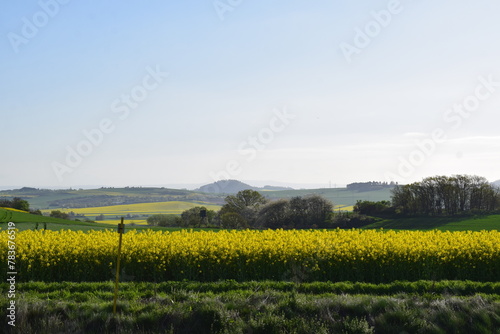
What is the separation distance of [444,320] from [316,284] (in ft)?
9.63

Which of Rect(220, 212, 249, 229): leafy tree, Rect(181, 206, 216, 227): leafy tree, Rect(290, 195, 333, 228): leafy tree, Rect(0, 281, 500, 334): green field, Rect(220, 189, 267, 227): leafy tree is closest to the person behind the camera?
Rect(0, 281, 500, 334): green field

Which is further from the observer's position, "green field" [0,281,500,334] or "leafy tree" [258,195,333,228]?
"leafy tree" [258,195,333,228]

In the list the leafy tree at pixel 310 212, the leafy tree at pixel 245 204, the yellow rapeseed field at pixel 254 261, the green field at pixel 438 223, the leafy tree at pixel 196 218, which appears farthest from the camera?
the leafy tree at pixel 245 204

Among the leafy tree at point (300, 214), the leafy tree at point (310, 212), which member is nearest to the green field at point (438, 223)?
the leafy tree at point (310, 212)

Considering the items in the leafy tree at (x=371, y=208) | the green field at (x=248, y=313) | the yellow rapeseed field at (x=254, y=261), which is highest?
the leafy tree at (x=371, y=208)

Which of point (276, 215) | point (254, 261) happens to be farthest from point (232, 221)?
point (254, 261)

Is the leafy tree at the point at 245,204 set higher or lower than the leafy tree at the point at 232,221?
higher

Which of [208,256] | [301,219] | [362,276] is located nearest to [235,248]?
[208,256]

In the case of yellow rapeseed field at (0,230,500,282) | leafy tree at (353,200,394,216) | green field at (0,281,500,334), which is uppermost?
leafy tree at (353,200,394,216)

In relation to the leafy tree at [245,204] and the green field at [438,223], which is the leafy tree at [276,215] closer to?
the leafy tree at [245,204]

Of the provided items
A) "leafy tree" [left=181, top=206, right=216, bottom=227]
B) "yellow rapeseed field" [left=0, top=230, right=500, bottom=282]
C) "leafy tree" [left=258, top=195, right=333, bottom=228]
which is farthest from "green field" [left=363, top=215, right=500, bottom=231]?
"yellow rapeseed field" [left=0, top=230, right=500, bottom=282]

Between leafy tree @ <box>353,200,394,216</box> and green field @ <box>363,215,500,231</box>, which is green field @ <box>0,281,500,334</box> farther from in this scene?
leafy tree @ <box>353,200,394,216</box>

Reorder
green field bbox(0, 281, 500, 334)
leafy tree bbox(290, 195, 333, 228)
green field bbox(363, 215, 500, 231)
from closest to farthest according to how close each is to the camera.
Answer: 1. green field bbox(0, 281, 500, 334)
2. leafy tree bbox(290, 195, 333, 228)
3. green field bbox(363, 215, 500, 231)

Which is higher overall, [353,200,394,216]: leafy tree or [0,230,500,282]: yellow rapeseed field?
[353,200,394,216]: leafy tree
